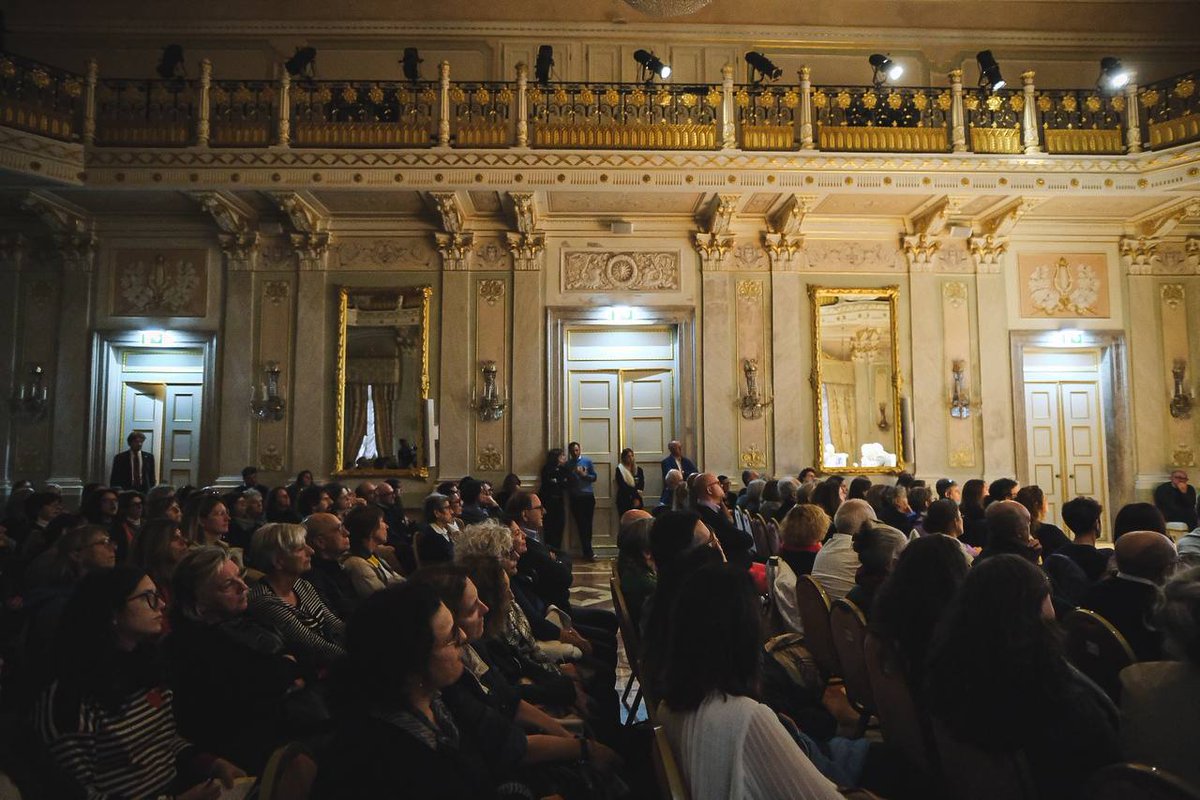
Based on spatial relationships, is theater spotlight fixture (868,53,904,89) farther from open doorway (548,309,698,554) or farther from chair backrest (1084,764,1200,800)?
chair backrest (1084,764,1200,800)

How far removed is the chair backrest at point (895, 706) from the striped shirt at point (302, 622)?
1.86m

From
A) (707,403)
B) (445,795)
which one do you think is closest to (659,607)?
(445,795)

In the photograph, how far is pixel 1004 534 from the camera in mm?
3566

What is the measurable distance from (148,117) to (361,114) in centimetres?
231

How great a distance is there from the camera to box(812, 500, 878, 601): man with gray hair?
3568 mm

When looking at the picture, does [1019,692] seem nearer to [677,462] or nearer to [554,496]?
[677,462]

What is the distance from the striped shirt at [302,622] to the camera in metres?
2.92

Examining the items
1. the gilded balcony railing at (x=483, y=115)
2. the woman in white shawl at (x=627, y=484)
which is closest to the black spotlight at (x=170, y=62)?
the gilded balcony railing at (x=483, y=115)

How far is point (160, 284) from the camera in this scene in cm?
1004

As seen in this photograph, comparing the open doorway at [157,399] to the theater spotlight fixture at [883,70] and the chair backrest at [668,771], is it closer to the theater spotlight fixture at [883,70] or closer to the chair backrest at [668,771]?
the theater spotlight fixture at [883,70]

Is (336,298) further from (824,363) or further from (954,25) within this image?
(954,25)

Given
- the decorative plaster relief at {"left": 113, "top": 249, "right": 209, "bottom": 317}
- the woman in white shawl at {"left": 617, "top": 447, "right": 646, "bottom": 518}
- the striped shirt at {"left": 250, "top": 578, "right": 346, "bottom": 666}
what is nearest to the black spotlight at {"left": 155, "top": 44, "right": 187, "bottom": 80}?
the decorative plaster relief at {"left": 113, "top": 249, "right": 209, "bottom": 317}

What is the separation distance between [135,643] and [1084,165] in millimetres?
10050

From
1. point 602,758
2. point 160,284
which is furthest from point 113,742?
point 160,284
